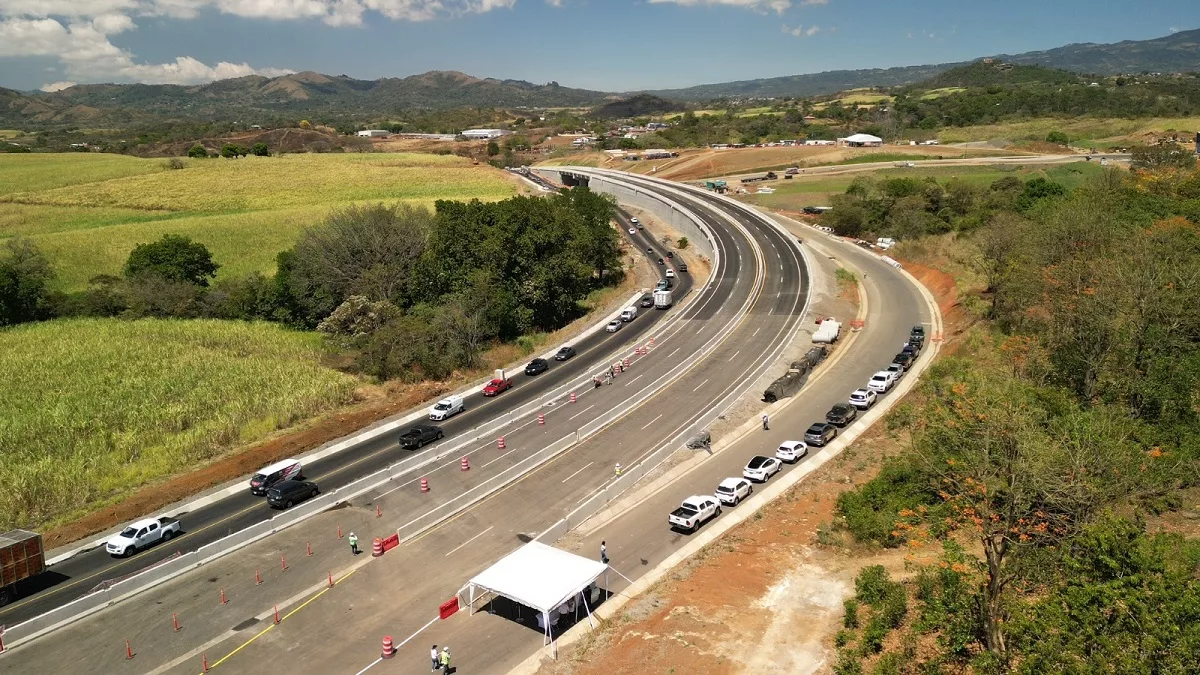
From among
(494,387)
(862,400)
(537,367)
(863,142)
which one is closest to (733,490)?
(862,400)

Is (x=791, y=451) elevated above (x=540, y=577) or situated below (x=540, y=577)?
below

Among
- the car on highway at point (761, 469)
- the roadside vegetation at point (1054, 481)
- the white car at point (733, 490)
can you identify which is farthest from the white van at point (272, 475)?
the roadside vegetation at point (1054, 481)

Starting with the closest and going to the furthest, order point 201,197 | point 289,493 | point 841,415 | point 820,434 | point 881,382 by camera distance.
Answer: point 289,493 < point 820,434 < point 841,415 < point 881,382 < point 201,197

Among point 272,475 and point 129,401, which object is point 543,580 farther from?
point 129,401

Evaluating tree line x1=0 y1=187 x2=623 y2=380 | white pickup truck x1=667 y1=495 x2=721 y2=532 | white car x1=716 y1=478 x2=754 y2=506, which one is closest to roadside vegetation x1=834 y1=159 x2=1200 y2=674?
white car x1=716 y1=478 x2=754 y2=506

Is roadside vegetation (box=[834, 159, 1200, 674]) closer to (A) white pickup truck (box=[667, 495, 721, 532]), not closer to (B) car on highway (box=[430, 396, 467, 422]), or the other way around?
(A) white pickup truck (box=[667, 495, 721, 532])

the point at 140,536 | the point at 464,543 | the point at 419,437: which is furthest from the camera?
the point at 419,437

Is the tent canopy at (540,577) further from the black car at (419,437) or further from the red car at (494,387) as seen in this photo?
the red car at (494,387)

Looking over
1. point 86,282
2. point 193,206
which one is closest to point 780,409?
point 86,282
